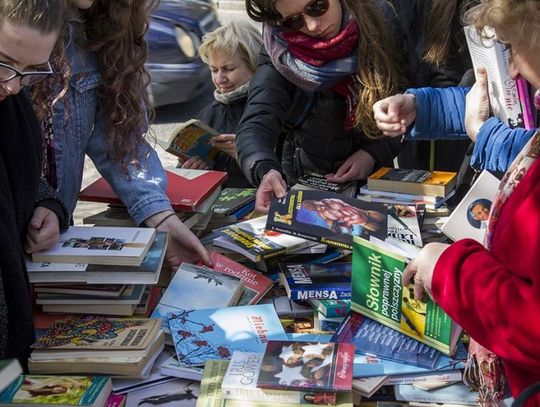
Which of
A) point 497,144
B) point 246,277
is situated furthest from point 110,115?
point 497,144

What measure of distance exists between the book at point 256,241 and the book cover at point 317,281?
0.20 feet

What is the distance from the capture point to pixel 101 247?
201 cm

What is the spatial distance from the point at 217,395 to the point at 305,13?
1.47 meters

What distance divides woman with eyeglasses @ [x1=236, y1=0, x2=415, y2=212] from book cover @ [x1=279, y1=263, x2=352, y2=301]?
1.31 feet

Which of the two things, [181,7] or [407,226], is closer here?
[407,226]

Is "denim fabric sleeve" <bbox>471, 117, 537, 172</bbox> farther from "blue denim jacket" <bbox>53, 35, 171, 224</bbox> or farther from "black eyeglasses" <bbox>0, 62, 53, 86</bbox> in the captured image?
"black eyeglasses" <bbox>0, 62, 53, 86</bbox>

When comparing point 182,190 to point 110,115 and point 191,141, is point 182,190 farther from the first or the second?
point 191,141

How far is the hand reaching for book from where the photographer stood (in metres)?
2.68

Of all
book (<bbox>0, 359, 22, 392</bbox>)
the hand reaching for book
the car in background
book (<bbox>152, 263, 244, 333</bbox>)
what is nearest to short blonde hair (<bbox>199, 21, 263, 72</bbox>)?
the hand reaching for book

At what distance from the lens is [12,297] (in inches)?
69.8

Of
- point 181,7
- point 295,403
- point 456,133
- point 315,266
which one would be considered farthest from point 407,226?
point 181,7

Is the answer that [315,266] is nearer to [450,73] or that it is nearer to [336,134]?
[336,134]

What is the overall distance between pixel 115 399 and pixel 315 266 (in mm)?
794

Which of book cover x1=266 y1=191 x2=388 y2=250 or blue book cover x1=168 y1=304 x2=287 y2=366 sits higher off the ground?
book cover x1=266 y1=191 x2=388 y2=250
